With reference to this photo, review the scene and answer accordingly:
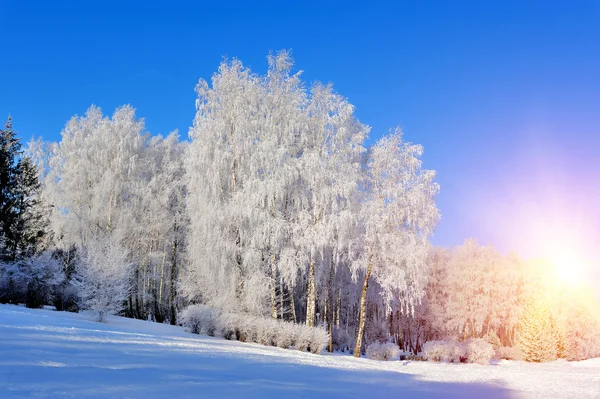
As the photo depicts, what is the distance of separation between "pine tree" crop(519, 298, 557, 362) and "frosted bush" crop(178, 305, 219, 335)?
26.9 m

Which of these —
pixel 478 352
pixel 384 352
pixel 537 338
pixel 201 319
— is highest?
pixel 201 319

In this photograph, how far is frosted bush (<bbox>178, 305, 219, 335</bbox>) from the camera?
64.1 ft

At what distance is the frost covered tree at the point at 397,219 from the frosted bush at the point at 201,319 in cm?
766

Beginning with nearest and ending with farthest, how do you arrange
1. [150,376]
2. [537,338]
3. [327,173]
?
[150,376] < [327,173] < [537,338]

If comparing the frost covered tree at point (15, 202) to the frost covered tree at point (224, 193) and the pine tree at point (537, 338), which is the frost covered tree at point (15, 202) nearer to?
the frost covered tree at point (224, 193)

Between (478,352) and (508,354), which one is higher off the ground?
(478,352)

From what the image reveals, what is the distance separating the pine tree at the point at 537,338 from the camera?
33812 mm

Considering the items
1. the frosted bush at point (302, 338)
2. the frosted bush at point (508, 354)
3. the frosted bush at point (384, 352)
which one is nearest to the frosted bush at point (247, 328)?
the frosted bush at point (302, 338)

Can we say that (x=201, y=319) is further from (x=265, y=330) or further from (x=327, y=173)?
(x=327, y=173)

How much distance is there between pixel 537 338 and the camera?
34000 mm

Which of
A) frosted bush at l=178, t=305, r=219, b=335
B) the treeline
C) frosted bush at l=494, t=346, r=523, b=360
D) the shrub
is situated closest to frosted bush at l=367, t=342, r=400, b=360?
the treeline

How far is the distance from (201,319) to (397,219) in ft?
36.1

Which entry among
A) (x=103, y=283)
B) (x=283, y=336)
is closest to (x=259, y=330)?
(x=283, y=336)

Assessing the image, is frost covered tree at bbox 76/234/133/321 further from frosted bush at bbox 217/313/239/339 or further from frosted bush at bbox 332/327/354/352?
frosted bush at bbox 332/327/354/352
